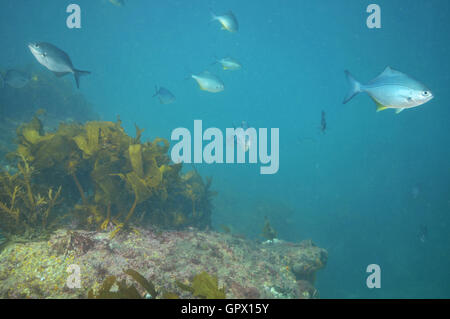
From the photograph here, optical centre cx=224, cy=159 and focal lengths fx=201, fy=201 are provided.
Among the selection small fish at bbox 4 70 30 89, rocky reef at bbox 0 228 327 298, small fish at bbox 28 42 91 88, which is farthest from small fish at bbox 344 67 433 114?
small fish at bbox 4 70 30 89

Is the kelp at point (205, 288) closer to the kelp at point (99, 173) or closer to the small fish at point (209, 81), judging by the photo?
the kelp at point (99, 173)

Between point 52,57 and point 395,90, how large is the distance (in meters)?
5.17

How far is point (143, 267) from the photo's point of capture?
234 centimetres

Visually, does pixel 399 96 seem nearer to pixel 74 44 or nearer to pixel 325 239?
pixel 325 239

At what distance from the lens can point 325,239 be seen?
50.2 ft

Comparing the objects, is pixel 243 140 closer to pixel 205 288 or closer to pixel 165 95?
pixel 205 288

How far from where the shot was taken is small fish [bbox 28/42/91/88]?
3104mm

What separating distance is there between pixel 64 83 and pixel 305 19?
40.2 metres

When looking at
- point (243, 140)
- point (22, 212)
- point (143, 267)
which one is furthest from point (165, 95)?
point (143, 267)

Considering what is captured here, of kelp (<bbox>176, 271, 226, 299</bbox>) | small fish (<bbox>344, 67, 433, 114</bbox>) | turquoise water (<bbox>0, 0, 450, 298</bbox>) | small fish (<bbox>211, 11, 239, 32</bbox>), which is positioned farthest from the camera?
turquoise water (<bbox>0, 0, 450, 298</bbox>)

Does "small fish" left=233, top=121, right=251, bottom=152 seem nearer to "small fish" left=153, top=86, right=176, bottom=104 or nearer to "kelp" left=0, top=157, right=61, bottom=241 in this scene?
"small fish" left=153, top=86, right=176, bottom=104

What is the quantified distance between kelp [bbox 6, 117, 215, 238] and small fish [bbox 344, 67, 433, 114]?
11.4 feet

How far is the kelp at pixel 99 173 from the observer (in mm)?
3068
